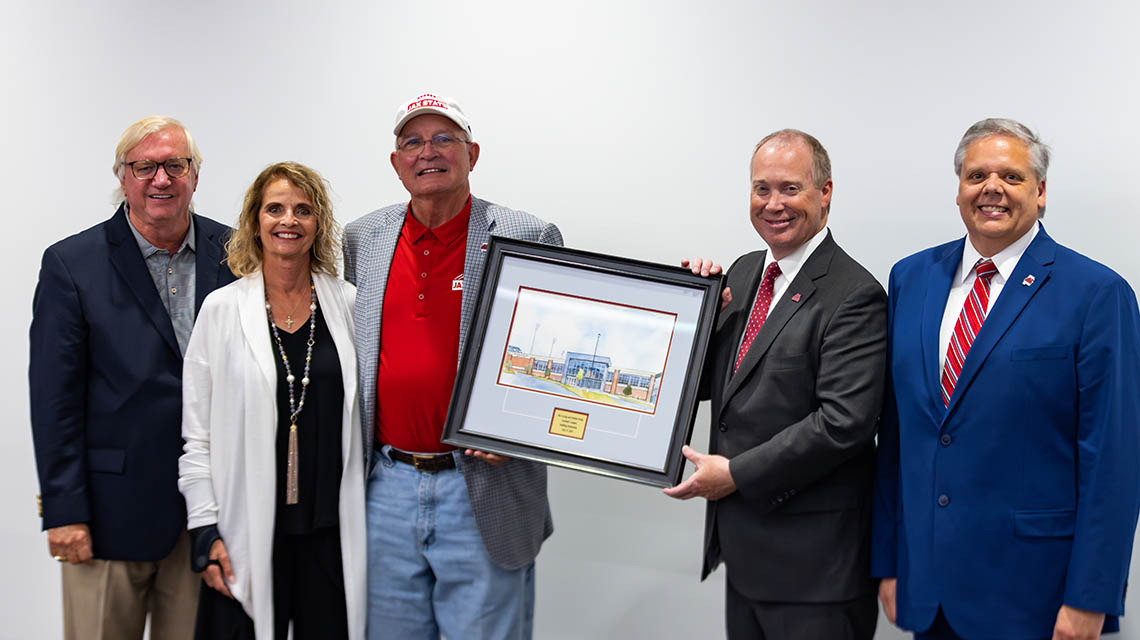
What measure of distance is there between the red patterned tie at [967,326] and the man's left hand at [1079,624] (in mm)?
485

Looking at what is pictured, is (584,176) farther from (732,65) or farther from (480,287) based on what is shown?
(480,287)

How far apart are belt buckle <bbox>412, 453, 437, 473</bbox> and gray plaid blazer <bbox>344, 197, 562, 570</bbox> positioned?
8 centimetres

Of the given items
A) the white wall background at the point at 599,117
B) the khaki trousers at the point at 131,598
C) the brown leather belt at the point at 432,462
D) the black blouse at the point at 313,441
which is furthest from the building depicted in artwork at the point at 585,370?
the khaki trousers at the point at 131,598

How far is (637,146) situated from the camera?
289 centimetres

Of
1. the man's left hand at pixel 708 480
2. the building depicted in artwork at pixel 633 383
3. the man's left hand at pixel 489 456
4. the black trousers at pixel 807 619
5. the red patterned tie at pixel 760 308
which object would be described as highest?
the red patterned tie at pixel 760 308

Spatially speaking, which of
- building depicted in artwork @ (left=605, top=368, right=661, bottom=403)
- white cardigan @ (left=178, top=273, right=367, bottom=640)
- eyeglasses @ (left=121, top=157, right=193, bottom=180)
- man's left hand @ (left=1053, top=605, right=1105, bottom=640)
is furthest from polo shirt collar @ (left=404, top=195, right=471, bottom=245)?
man's left hand @ (left=1053, top=605, right=1105, bottom=640)

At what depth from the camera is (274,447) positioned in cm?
222

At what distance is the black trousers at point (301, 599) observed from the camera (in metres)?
2.27

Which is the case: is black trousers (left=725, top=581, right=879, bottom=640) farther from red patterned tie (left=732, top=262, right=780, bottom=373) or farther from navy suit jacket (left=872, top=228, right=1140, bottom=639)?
red patterned tie (left=732, top=262, right=780, bottom=373)

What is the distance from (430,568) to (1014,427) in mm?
1446

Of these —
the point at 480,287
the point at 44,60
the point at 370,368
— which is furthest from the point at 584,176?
the point at 44,60

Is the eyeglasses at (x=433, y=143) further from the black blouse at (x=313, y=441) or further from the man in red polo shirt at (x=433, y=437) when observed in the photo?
the black blouse at (x=313, y=441)

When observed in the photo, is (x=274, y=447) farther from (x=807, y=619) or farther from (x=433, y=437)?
(x=807, y=619)

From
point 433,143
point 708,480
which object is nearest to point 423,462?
point 708,480
